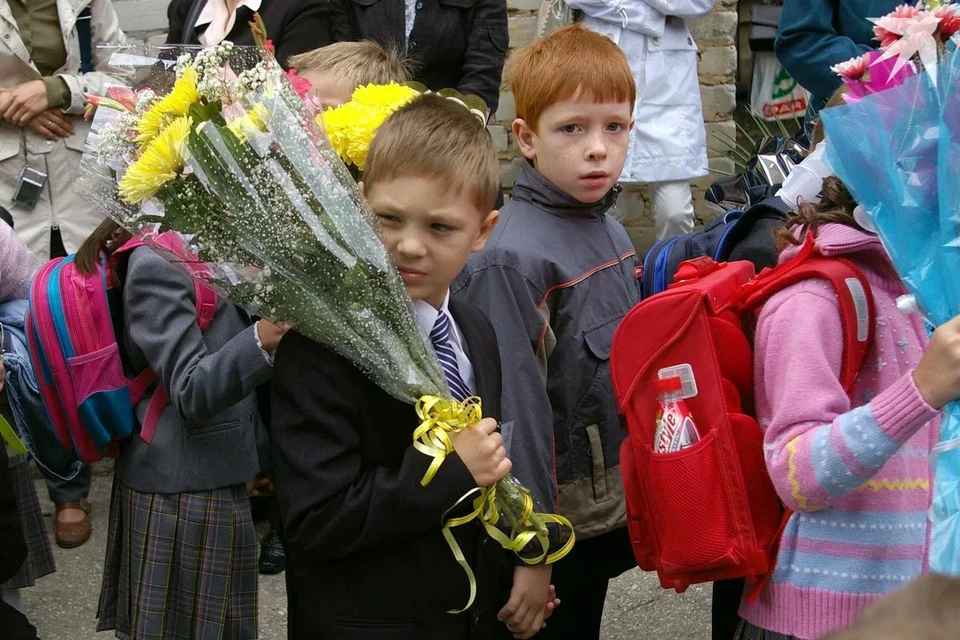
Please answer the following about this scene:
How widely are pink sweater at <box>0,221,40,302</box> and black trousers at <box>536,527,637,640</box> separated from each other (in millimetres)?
1669

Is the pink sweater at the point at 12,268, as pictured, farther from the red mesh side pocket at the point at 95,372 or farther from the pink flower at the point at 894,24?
the pink flower at the point at 894,24

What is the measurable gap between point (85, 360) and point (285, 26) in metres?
2.16

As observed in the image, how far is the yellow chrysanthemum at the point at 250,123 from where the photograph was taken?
1.92 metres

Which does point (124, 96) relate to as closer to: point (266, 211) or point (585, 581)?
point (266, 211)

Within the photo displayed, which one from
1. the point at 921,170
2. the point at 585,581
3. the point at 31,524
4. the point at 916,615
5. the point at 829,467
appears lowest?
the point at 31,524

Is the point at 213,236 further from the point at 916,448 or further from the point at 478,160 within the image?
the point at 916,448

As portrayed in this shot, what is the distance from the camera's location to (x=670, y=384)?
86.7 inches

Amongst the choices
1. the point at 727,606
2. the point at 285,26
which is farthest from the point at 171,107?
the point at 285,26

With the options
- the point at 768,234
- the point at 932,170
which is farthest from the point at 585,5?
the point at 932,170

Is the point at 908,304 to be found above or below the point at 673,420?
above

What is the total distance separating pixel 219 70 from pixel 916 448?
4.58ft

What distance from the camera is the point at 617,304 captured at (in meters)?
2.81

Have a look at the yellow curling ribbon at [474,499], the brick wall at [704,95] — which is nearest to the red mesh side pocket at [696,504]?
the yellow curling ribbon at [474,499]

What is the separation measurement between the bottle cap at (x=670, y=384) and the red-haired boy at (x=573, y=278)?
14.3 inches
